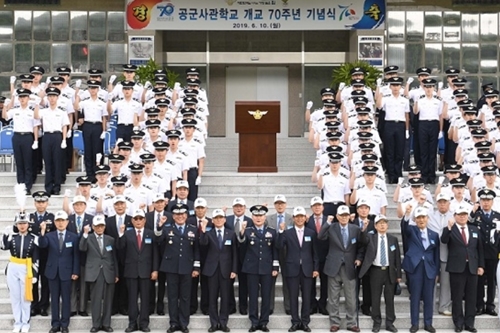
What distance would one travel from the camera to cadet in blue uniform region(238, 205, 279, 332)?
14453 millimetres

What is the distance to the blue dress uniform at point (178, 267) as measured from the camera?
14383mm

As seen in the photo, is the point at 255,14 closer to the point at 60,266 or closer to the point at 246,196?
the point at 246,196

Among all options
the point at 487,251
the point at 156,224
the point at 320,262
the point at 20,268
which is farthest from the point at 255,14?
the point at 20,268

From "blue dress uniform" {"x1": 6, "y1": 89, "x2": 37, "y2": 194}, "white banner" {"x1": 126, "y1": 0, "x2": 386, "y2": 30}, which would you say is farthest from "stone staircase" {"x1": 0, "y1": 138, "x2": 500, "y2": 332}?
"white banner" {"x1": 126, "y1": 0, "x2": 386, "y2": 30}

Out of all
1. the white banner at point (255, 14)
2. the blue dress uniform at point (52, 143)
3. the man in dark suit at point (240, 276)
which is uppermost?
the white banner at point (255, 14)

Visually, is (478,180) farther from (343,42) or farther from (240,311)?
(343,42)

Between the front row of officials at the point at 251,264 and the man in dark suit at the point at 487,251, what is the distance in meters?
0.30

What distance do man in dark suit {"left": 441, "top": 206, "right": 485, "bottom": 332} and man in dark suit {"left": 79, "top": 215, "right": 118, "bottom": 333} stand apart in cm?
461

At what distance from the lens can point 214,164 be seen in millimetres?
23062

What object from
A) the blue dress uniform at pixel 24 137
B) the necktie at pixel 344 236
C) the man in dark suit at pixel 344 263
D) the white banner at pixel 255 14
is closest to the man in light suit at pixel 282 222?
the man in dark suit at pixel 344 263

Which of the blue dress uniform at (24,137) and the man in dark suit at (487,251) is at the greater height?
the blue dress uniform at (24,137)

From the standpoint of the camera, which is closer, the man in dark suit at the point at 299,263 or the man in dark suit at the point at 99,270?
the man in dark suit at the point at 99,270

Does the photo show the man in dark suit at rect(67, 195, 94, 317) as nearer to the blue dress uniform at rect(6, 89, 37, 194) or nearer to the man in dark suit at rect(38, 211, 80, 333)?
the man in dark suit at rect(38, 211, 80, 333)

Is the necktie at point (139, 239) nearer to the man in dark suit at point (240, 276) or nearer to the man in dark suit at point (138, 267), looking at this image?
the man in dark suit at point (138, 267)
